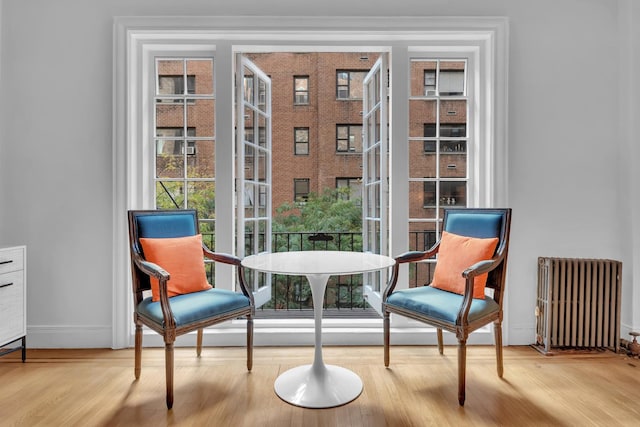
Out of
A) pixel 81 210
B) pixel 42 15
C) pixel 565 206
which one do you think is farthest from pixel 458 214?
pixel 42 15

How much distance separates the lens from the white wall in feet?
8.23

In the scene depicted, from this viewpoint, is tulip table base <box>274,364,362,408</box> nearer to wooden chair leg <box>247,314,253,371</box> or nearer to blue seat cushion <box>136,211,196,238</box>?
wooden chair leg <box>247,314,253,371</box>

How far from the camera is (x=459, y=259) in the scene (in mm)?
2100

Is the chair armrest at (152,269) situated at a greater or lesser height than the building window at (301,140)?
lesser

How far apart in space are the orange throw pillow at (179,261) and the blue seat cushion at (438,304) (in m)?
1.18

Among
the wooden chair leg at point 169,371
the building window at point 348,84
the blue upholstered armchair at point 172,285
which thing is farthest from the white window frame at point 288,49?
the building window at point 348,84

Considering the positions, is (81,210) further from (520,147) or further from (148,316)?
(520,147)

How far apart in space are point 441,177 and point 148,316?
2.22m

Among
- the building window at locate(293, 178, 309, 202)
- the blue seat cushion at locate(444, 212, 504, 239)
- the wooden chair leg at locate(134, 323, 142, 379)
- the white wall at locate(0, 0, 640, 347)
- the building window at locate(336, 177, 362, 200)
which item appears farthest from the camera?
the building window at locate(293, 178, 309, 202)

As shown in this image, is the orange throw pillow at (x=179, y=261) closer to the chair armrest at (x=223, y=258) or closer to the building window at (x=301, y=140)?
the chair armrest at (x=223, y=258)

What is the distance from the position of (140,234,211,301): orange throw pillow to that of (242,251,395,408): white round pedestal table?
0.38 metres

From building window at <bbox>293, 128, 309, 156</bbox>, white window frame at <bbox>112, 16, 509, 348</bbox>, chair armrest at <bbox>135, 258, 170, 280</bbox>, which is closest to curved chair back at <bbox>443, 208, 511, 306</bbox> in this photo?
white window frame at <bbox>112, 16, 509, 348</bbox>

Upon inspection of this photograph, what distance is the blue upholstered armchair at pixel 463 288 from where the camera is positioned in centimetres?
180

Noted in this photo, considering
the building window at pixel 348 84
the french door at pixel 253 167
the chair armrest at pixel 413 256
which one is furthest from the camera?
the building window at pixel 348 84
